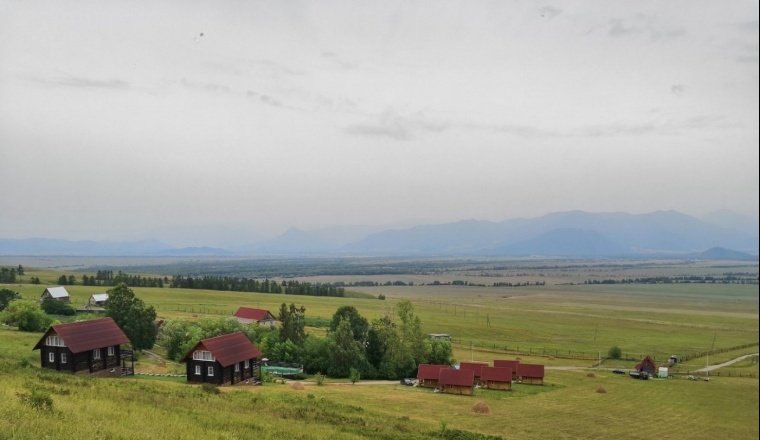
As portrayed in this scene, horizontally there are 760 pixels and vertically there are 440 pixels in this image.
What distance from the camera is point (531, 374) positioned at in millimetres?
50531

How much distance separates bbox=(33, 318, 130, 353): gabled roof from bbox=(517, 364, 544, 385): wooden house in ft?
127

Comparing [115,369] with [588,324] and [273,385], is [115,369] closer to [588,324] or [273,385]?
[273,385]

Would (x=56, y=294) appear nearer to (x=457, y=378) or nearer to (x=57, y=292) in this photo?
(x=57, y=292)

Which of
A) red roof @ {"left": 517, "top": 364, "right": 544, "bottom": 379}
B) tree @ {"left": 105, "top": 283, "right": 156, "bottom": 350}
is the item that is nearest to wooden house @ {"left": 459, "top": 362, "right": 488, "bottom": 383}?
red roof @ {"left": 517, "top": 364, "right": 544, "bottom": 379}

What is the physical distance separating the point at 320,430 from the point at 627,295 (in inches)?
4872

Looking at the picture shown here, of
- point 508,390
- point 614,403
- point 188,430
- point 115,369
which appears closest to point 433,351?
point 508,390

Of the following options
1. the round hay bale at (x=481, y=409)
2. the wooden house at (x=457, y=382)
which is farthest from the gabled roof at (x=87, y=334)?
the round hay bale at (x=481, y=409)

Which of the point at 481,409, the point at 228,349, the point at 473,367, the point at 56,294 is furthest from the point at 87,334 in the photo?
the point at 473,367

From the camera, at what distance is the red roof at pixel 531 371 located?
50250mm

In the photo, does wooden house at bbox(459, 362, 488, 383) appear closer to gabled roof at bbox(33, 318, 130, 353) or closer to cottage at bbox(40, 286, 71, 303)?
gabled roof at bbox(33, 318, 130, 353)

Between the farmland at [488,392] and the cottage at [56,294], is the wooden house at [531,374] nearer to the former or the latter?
the farmland at [488,392]

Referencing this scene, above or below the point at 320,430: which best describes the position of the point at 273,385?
below

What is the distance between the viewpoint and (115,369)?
1674 inches

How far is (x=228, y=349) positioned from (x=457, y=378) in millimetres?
21098
